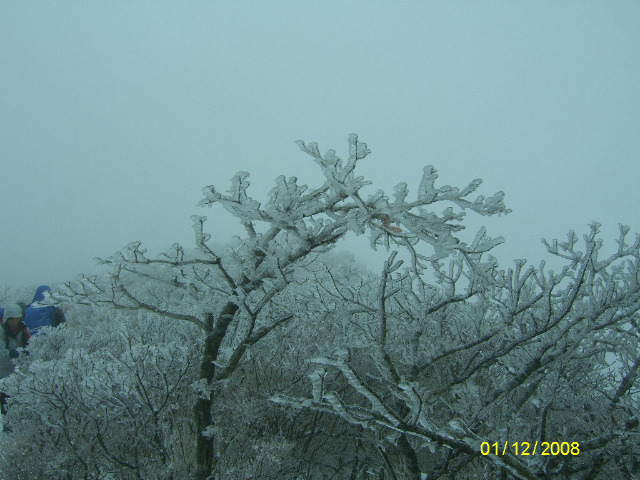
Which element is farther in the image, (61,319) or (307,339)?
(61,319)

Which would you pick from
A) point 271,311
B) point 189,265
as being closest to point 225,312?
point 189,265

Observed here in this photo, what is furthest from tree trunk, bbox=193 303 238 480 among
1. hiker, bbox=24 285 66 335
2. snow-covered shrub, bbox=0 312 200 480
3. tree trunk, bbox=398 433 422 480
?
hiker, bbox=24 285 66 335

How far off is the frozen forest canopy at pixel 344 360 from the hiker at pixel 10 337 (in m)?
1.31

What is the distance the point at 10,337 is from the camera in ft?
22.0

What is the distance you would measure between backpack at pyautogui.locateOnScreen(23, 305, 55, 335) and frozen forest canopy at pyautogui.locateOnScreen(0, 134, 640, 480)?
218 centimetres

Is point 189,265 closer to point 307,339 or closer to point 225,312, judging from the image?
point 225,312

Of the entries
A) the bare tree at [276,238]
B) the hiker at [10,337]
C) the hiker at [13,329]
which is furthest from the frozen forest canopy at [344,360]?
the hiker at [13,329]

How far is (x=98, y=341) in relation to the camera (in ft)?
27.6

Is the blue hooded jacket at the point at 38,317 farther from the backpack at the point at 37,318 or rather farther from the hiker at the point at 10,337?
the hiker at the point at 10,337

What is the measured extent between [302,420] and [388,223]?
4469mm

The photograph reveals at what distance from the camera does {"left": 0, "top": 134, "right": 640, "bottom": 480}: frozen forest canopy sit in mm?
2154

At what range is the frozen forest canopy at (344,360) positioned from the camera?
2154mm

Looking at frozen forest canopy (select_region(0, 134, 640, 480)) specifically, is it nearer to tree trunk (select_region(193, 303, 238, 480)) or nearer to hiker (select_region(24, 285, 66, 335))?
tree trunk (select_region(193, 303, 238, 480))

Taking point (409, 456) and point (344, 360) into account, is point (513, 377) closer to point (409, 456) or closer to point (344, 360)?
point (409, 456)
